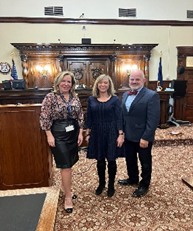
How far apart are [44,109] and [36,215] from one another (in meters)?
0.98

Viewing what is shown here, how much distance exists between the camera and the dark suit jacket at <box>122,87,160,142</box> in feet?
6.42

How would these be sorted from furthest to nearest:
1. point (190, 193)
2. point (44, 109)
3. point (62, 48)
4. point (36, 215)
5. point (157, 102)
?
point (62, 48) < point (190, 193) < point (157, 102) < point (44, 109) < point (36, 215)

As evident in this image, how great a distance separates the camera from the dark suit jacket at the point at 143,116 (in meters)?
1.96

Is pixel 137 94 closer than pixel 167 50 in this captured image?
Yes

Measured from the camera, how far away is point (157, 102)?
6.48 ft

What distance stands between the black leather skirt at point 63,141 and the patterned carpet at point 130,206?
0.58 metres

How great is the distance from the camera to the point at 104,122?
200 centimetres

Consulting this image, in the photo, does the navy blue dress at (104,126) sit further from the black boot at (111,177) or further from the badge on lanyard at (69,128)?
the badge on lanyard at (69,128)

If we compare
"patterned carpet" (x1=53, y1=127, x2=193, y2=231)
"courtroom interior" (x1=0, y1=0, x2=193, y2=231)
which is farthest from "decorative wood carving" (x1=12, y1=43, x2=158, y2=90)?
"patterned carpet" (x1=53, y1=127, x2=193, y2=231)

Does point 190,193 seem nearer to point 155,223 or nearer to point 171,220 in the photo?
point 171,220

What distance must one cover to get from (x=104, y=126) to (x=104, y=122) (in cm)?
5

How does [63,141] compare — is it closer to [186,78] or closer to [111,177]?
[111,177]

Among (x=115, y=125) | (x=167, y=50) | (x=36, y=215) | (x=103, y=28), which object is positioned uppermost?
(x=103, y=28)

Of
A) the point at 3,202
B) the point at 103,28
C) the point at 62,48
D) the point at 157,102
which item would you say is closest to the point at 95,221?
the point at 3,202
